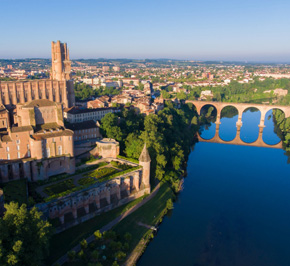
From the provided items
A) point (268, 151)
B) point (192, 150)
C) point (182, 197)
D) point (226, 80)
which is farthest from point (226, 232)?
point (226, 80)

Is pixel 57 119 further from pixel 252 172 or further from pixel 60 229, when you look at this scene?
pixel 252 172

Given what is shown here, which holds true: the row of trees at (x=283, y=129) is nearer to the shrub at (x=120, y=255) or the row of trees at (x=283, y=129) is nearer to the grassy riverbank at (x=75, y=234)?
the grassy riverbank at (x=75, y=234)

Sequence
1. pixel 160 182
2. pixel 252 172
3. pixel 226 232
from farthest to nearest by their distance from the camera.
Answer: pixel 252 172 → pixel 160 182 → pixel 226 232

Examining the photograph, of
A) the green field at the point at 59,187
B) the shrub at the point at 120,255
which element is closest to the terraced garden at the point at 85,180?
the green field at the point at 59,187

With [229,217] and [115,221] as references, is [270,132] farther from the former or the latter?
[115,221]

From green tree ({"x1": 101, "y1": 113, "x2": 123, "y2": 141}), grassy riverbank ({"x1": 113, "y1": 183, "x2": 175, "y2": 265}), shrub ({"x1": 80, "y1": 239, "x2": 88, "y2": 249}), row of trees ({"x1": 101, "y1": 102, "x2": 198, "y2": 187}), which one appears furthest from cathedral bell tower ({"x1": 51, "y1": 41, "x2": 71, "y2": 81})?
shrub ({"x1": 80, "y1": 239, "x2": 88, "y2": 249})

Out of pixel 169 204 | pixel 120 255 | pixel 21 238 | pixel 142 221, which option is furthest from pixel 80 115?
pixel 21 238

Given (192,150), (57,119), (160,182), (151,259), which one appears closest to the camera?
(151,259)
